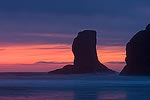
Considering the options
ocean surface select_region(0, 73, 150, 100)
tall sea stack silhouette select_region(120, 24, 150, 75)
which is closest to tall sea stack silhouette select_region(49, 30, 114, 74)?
tall sea stack silhouette select_region(120, 24, 150, 75)

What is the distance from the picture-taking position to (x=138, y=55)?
11781cm

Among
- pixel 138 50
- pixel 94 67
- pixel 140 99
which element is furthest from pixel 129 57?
pixel 140 99

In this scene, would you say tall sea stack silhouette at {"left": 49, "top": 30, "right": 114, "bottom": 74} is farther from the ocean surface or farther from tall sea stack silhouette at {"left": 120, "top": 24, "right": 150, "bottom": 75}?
the ocean surface

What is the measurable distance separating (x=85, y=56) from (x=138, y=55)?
1375 inches

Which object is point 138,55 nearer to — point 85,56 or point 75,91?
point 85,56

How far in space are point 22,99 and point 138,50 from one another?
83.9 m

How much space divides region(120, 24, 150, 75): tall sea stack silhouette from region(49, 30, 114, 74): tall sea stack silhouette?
26.9 meters

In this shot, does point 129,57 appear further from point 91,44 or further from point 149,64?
point 91,44

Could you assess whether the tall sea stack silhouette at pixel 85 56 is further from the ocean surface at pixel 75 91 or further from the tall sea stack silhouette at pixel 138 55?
the ocean surface at pixel 75 91

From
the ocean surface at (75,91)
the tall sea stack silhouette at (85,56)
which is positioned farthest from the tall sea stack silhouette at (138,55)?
the ocean surface at (75,91)

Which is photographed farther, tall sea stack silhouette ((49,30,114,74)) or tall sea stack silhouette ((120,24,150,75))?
tall sea stack silhouette ((49,30,114,74))

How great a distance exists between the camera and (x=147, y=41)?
12038cm

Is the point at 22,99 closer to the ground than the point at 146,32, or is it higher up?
closer to the ground

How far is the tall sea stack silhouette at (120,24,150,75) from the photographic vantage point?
376ft
